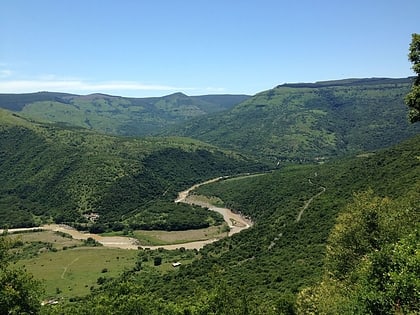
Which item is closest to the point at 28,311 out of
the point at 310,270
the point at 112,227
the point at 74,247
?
the point at 310,270

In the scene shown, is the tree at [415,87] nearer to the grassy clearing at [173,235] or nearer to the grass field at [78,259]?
the grass field at [78,259]

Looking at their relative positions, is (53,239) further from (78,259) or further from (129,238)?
(78,259)

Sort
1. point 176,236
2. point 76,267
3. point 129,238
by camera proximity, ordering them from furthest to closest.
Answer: point 176,236 → point 129,238 → point 76,267

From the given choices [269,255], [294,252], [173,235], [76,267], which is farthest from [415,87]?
[173,235]

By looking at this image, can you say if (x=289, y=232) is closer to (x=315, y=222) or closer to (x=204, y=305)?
(x=315, y=222)

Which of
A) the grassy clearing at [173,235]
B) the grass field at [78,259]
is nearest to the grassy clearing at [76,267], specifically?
the grass field at [78,259]

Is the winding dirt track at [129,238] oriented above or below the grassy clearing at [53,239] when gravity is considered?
below

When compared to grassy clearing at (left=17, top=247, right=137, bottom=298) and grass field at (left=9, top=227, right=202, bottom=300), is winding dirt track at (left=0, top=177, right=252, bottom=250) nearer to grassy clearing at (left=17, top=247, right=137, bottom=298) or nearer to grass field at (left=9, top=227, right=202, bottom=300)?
grass field at (left=9, top=227, right=202, bottom=300)
